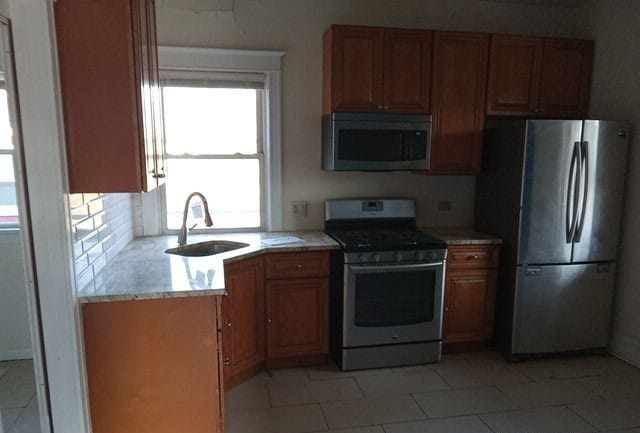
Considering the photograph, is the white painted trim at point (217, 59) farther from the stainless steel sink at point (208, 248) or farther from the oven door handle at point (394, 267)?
the oven door handle at point (394, 267)

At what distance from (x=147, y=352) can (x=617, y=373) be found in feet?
10.1

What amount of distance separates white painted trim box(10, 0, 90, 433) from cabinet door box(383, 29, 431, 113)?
210cm

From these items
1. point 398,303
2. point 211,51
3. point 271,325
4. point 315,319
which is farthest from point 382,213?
point 211,51

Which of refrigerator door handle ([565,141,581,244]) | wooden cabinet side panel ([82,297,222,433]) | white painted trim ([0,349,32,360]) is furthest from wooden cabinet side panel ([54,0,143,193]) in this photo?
refrigerator door handle ([565,141,581,244])

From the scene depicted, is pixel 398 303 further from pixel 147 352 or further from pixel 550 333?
pixel 147 352

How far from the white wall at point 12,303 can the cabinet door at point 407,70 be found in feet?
7.78

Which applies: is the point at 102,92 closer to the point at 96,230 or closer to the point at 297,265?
the point at 96,230

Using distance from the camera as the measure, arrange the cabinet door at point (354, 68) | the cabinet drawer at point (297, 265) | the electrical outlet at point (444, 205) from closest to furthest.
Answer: the cabinet drawer at point (297, 265)
the cabinet door at point (354, 68)
the electrical outlet at point (444, 205)

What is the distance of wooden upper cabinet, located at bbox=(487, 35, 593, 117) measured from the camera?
3.22 metres

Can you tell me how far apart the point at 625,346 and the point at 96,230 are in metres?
3.64

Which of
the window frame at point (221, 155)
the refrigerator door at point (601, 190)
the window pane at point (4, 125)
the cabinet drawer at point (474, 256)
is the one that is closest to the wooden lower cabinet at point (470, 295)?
the cabinet drawer at point (474, 256)

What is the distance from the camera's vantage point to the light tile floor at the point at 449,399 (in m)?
2.39

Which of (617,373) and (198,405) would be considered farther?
(617,373)

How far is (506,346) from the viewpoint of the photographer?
3172 mm
